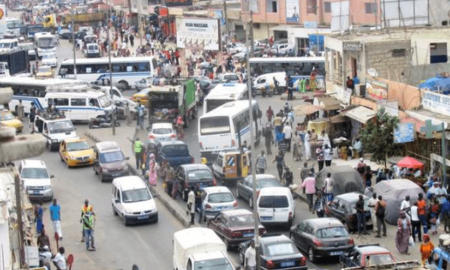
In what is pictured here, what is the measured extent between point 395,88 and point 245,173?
6.67 meters

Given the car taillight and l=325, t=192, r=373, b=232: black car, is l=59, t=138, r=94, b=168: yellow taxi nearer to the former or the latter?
l=325, t=192, r=373, b=232: black car

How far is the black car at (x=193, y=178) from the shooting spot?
33.3 metres

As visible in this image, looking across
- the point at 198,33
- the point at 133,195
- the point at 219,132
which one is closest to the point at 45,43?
the point at 198,33

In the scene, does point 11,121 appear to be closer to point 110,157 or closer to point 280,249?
point 110,157

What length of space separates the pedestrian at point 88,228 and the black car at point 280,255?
5.84m

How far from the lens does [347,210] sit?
92.3 ft

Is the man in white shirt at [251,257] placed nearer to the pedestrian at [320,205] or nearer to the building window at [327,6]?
the pedestrian at [320,205]

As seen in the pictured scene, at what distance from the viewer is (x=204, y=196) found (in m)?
30.8

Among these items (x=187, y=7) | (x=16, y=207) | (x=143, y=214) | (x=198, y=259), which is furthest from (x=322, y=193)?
(x=187, y=7)

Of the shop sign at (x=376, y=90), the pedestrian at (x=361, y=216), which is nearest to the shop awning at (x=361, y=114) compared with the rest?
the shop sign at (x=376, y=90)

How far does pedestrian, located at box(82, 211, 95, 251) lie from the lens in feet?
92.9

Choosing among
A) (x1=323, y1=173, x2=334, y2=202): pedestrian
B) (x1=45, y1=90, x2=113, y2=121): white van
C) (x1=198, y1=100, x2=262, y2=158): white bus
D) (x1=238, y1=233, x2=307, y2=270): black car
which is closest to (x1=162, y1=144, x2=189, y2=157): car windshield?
(x1=198, y1=100, x2=262, y2=158): white bus

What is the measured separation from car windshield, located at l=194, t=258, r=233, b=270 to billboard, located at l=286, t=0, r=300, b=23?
5924cm

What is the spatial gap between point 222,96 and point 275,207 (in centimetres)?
1815
